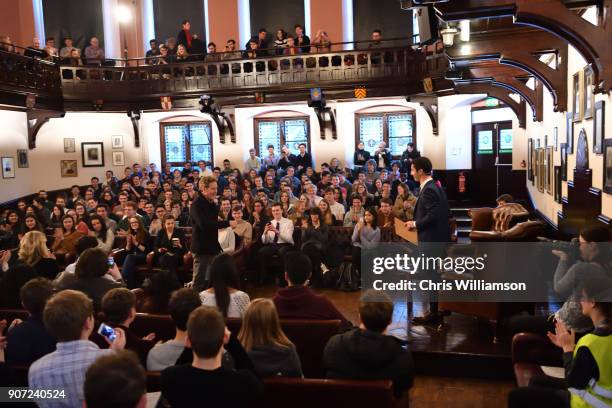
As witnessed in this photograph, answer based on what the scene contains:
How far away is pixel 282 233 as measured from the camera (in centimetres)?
775

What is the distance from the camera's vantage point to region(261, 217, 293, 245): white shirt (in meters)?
7.74

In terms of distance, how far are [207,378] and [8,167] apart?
1226 cm

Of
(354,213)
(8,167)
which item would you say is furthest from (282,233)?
(8,167)

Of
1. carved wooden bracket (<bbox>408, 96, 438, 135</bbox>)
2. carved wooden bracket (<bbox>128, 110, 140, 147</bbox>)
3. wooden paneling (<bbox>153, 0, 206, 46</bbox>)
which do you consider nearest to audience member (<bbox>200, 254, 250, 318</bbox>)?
carved wooden bracket (<bbox>408, 96, 438, 135</bbox>)

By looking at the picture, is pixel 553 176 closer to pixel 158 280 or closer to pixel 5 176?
pixel 158 280

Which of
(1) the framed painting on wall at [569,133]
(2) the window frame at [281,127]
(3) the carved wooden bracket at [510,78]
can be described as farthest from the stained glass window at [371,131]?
(1) the framed painting on wall at [569,133]

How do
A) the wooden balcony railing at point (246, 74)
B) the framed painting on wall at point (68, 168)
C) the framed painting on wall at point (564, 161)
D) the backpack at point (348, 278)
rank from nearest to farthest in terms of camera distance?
the framed painting on wall at point (564, 161) → the backpack at point (348, 278) → the wooden balcony railing at point (246, 74) → the framed painting on wall at point (68, 168)

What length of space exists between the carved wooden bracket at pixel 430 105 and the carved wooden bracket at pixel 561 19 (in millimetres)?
8811

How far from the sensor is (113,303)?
10.1 feet

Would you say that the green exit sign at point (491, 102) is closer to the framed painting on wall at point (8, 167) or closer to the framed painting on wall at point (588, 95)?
the framed painting on wall at point (588, 95)

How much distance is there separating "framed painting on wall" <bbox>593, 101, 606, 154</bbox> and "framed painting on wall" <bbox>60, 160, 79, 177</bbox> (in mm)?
13189

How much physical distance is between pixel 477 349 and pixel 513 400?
1.74 meters

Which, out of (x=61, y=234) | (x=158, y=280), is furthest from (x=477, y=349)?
(x=61, y=234)

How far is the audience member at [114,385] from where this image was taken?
1695 mm
